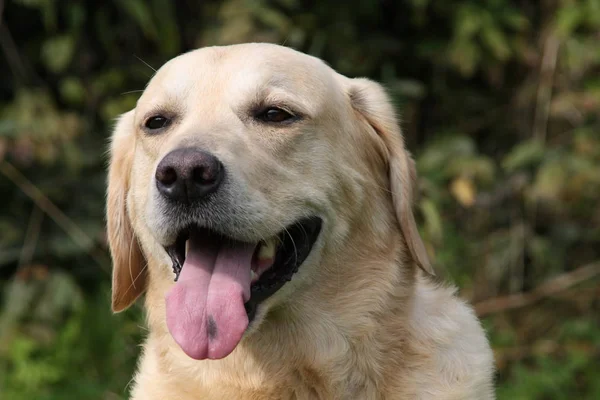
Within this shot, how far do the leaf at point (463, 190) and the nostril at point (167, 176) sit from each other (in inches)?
113

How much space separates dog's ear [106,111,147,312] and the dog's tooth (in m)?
0.72

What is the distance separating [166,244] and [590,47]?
4.05 m

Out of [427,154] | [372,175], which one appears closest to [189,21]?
[427,154]

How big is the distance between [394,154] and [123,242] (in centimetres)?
119

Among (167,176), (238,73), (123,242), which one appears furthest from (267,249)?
(123,242)

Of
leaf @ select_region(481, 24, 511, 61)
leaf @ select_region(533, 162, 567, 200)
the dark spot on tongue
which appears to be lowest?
leaf @ select_region(533, 162, 567, 200)

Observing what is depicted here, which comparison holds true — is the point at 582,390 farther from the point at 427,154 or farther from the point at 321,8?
the point at 321,8

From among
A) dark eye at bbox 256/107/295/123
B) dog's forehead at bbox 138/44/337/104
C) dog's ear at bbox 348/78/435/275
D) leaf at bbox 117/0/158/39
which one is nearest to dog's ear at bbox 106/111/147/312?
dog's forehead at bbox 138/44/337/104

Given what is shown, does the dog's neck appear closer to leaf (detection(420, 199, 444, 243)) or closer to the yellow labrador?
the yellow labrador

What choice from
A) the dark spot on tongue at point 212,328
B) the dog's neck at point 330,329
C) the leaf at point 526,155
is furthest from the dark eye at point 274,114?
the leaf at point 526,155

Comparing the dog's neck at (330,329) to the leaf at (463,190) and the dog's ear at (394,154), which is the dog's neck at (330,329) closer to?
the dog's ear at (394,154)

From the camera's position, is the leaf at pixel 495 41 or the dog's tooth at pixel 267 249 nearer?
the dog's tooth at pixel 267 249

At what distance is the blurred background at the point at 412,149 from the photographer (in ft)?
18.6

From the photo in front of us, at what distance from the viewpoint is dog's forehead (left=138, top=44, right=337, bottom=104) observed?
11.2 ft
